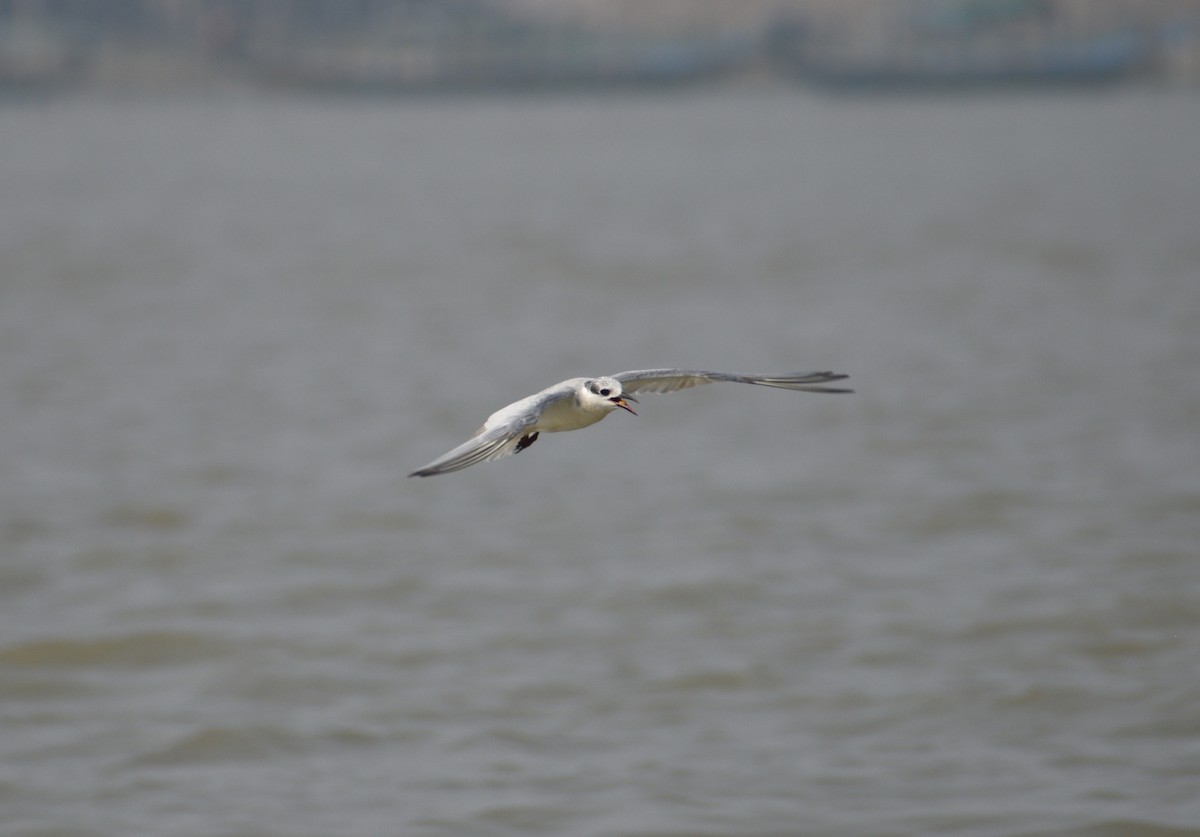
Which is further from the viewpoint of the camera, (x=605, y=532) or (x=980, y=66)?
(x=980, y=66)

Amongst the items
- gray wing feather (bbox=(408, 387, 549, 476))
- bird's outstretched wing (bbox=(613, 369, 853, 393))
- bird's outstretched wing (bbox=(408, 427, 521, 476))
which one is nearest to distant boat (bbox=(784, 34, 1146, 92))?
bird's outstretched wing (bbox=(613, 369, 853, 393))

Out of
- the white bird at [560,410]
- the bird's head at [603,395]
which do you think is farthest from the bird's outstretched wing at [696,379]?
the bird's head at [603,395]

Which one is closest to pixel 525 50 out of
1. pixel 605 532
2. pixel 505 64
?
pixel 505 64

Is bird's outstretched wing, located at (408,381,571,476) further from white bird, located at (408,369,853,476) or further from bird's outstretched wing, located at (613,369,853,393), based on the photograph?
bird's outstretched wing, located at (613,369,853,393)

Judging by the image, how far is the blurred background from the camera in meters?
12.0

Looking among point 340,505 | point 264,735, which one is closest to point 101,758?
point 264,735

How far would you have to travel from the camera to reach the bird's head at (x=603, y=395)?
17.3 feet

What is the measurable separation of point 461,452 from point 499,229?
43.1 metres

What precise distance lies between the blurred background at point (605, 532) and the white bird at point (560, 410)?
584cm

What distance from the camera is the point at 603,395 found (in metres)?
5.31

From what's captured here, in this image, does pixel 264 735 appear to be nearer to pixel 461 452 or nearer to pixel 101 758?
pixel 101 758

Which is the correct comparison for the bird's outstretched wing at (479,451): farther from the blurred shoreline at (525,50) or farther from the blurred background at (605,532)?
the blurred shoreline at (525,50)

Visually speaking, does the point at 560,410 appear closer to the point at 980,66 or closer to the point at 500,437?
the point at 500,437

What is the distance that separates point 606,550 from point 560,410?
12.0 meters
